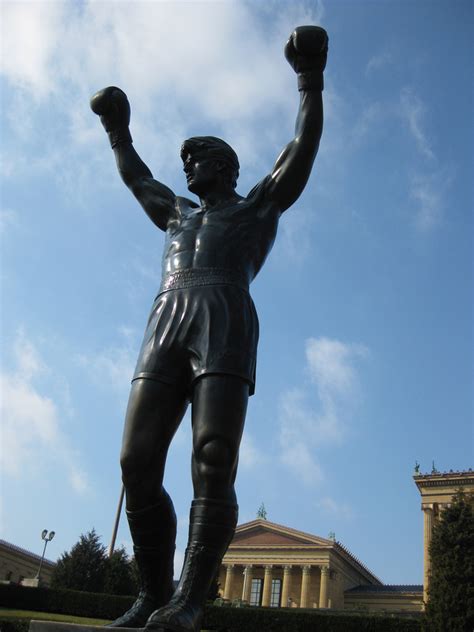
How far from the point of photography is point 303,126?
3709 mm

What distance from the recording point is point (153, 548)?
10.4 ft

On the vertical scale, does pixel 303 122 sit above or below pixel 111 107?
below

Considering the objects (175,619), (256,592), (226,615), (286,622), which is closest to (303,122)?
(175,619)

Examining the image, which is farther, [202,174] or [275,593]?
[275,593]

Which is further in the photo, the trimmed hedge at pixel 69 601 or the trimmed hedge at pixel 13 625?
the trimmed hedge at pixel 69 601

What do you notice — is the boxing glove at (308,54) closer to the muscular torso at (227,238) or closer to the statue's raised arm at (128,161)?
the muscular torso at (227,238)

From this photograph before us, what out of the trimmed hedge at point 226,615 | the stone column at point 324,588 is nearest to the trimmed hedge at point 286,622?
the trimmed hedge at point 226,615

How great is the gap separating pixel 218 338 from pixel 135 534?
1.07m

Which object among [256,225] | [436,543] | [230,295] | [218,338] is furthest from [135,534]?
[436,543]

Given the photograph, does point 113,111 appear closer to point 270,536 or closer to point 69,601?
point 69,601

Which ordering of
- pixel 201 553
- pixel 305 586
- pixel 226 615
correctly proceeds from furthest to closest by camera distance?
pixel 305 586 → pixel 226 615 → pixel 201 553

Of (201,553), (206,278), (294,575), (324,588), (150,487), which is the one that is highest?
(294,575)

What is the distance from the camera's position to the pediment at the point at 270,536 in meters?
66.3

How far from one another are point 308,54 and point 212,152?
2.67 feet
